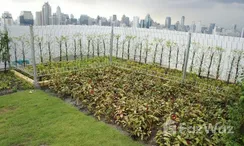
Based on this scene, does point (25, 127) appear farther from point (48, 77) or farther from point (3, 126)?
point (48, 77)

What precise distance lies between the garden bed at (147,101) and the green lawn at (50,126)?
0.29 meters

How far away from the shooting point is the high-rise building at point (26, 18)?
688 centimetres

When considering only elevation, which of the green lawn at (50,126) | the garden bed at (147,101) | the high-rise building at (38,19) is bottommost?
the green lawn at (50,126)

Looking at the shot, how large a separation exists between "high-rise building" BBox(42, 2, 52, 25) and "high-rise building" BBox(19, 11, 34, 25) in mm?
459

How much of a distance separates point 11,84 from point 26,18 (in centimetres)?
282

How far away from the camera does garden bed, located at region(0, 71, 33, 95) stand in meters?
4.89

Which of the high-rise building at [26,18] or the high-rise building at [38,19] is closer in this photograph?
the high-rise building at [26,18]

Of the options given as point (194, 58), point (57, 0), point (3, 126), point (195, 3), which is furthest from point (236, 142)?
point (57, 0)

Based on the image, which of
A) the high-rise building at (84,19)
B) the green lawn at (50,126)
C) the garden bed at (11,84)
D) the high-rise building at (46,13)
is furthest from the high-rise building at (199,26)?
the garden bed at (11,84)

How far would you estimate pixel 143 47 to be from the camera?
7.89 metres

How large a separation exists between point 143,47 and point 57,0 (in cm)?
395

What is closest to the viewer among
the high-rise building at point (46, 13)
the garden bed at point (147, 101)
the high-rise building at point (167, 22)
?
the garden bed at point (147, 101)

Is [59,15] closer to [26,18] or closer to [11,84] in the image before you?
[26,18]

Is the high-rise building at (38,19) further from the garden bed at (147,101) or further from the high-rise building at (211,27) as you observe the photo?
the high-rise building at (211,27)
